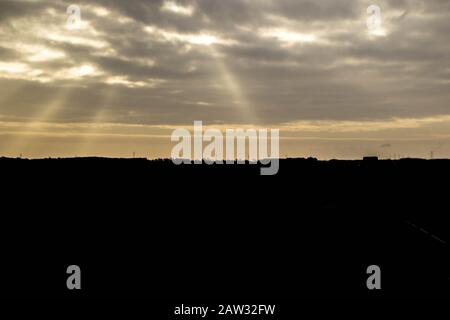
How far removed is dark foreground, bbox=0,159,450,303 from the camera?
14.2 meters

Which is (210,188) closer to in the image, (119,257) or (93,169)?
(93,169)

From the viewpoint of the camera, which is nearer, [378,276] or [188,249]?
[378,276]

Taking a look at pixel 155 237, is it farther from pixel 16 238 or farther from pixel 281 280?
pixel 281 280

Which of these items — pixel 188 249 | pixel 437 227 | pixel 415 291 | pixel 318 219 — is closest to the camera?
pixel 415 291

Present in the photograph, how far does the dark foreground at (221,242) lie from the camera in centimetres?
1424

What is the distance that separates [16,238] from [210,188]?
3051cm

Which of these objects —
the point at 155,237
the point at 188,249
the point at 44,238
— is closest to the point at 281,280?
the point at 188,249

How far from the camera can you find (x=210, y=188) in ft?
176

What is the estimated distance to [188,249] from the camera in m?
19.9

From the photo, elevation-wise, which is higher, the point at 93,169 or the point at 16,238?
the point at 93,169

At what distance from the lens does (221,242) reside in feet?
70.6

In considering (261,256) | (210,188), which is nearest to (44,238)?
(261,256)
